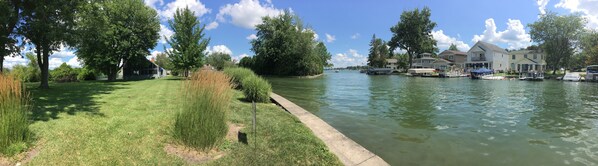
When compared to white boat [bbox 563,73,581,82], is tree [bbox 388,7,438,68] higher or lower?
higher

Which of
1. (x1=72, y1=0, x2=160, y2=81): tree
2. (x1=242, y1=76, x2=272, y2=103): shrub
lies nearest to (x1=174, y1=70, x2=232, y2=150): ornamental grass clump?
(x1=242, y1=76, x2=272, y2=103): shrub

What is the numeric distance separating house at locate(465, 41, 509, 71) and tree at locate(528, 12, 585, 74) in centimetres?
1031

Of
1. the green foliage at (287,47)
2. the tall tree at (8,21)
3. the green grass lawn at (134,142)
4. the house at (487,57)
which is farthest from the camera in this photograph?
the house at (487,57)

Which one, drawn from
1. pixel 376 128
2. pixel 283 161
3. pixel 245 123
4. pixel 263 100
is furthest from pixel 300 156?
pixel 263 100

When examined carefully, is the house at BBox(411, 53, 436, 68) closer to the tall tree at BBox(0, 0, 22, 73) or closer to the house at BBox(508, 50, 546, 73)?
the house at BBox(508, 50, 546, 73)

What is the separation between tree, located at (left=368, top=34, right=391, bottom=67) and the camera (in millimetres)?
101600

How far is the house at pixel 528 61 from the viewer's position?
203 feet

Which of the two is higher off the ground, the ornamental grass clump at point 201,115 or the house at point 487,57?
the house at point 487,57

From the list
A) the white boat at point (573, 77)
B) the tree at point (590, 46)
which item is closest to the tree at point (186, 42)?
the white boat at point (573, 77)

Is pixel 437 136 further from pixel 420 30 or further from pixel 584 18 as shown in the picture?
pixel 420 30

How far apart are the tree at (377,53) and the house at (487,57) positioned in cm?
3491

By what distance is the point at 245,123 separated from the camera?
7379mm

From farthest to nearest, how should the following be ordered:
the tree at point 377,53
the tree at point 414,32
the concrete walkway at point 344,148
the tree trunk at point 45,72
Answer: the tree at point 377,53 → the tree at point 414,32 → the tree trunk at point 45,72 → the concrete walkway at point 344,148

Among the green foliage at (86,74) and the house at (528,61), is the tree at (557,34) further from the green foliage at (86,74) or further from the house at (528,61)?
the green foliage at (86,74)
